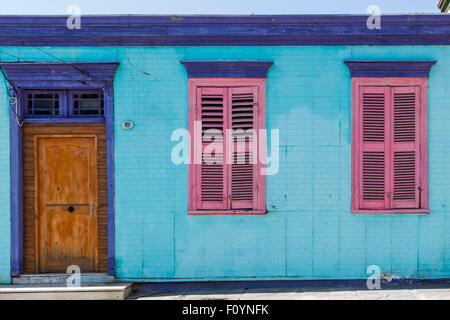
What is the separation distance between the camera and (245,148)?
5.95 meters

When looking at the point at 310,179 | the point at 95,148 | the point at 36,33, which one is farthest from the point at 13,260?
the point at 310,179

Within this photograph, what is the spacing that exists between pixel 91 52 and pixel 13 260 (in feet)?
11.2

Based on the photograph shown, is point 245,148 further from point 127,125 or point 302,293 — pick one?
point 302,293

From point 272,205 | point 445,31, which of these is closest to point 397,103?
point 445,31

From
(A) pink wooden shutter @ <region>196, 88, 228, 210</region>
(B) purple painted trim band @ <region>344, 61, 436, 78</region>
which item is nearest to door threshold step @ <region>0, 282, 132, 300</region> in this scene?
(A) pink wooden shutter @ <region>196, 88, 228, 210</region>

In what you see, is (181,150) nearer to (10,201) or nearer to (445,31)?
(10,201)

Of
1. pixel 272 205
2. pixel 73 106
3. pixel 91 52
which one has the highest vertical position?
pixel 91 52

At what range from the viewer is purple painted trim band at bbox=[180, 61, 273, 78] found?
19.2 feet

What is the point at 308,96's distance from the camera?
595 centimetres

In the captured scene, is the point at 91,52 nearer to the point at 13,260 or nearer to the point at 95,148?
the point at 95,148

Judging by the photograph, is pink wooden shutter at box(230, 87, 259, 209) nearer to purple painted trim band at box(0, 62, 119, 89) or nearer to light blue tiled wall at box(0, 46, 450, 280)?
light blue tiled wall at box(0, 46, 450, 280)

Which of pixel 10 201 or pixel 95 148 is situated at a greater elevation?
pixel 95 148

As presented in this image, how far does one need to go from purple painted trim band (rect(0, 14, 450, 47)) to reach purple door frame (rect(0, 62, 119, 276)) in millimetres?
411

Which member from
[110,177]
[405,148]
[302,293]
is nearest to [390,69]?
[405,148]
